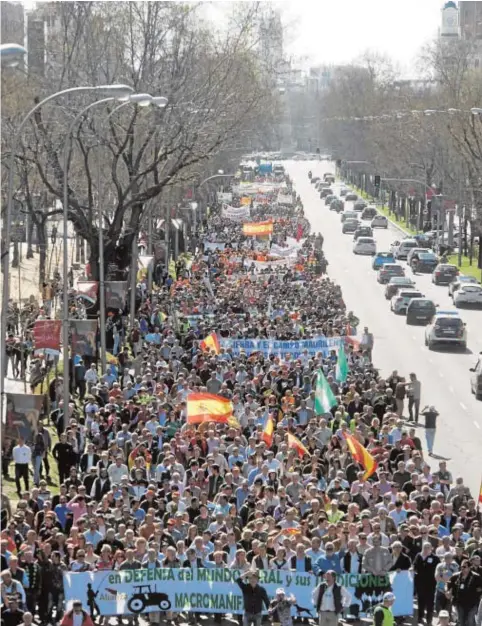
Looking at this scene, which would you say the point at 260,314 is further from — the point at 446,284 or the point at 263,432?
the point at 446,284

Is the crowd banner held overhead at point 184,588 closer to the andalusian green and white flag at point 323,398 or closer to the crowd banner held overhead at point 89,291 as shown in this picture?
the andalusian green and white flag at point 323,398

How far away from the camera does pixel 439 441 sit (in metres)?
32.3

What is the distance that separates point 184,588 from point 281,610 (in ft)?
5.07

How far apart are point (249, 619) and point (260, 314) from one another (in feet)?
91.2

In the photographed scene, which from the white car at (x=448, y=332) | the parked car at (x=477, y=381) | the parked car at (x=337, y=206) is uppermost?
the parked car at (x=477, y=381)

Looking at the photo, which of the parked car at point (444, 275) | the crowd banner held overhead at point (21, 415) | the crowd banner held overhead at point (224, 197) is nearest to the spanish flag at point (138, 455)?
the crowd banner held overhead at point (21, 415)

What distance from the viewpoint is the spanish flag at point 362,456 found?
24047 mm

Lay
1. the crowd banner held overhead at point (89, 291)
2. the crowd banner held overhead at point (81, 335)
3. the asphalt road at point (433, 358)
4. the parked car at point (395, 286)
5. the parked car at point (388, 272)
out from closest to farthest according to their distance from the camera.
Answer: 1. the asphalt road at point (433, 358)
2. the crowd banner held overhead at point (81, 335)
3. the crowd banner held overhead at point (89, 291)
4. the parked car at point (395, 286)
5. the parked car at point (388, 272)

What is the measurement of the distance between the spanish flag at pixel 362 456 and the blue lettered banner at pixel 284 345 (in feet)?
39.9

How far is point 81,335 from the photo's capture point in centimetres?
3556

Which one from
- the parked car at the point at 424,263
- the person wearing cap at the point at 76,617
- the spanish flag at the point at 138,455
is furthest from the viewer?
the parked car at the point at 424,263

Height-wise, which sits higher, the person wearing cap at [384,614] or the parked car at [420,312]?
the person wearing cap at [384,614]

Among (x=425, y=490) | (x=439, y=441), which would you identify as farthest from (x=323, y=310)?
(x=425, y=490)

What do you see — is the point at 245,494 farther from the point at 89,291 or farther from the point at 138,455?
the point at 89,291
